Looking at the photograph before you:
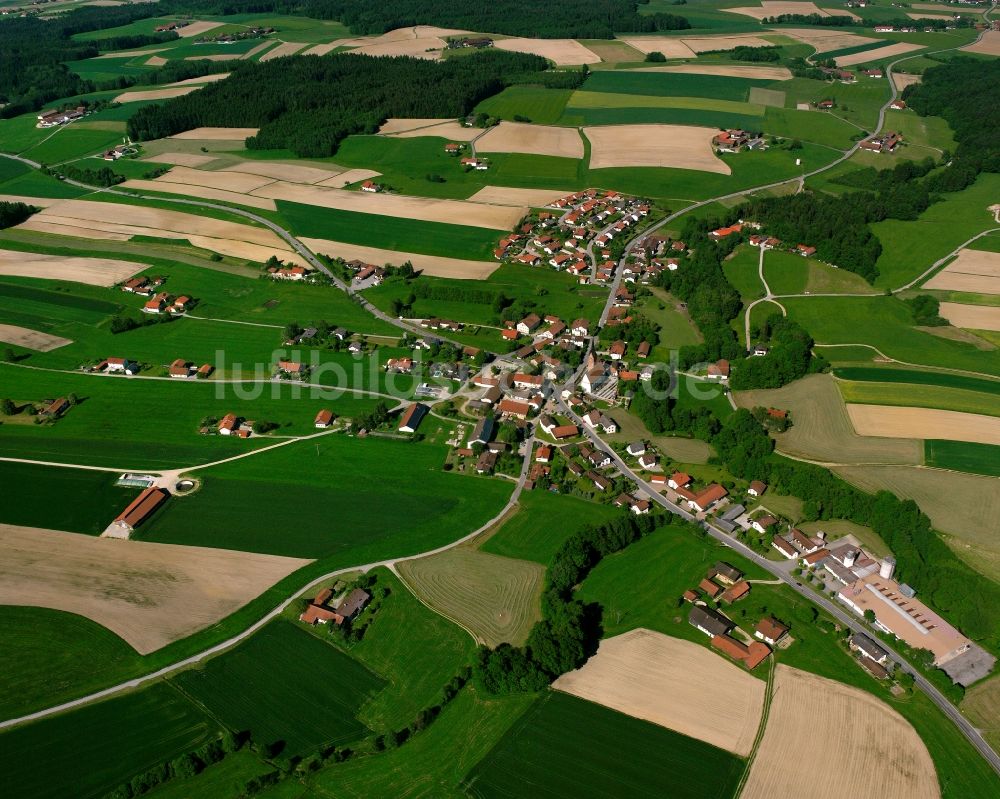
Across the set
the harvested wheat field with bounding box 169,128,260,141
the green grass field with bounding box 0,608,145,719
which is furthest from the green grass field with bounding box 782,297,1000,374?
the harvested wheat field with bounding box 169,128,260,141

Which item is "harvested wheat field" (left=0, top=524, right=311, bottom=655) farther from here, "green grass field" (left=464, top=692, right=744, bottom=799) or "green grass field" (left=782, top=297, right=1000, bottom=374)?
"green grass field" (left=782, top=297, right=1000, bottom=374)

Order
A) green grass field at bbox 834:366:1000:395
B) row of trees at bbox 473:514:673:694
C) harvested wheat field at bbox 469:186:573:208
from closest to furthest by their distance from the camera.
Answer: row of trees at bbox 473:514:673:694, green grass field at bbox 834:366:1000:395, harvested wheat field at bbox 469:186:573:208

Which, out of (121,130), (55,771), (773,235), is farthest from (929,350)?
(121,130)

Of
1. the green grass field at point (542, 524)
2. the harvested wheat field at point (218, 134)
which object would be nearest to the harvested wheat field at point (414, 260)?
the green grass field at point (542, 524)

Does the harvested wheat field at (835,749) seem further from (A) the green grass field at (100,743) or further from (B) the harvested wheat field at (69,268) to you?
(B) the harvested wheat field at (69,268)

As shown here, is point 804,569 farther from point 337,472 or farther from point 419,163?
point 419,163

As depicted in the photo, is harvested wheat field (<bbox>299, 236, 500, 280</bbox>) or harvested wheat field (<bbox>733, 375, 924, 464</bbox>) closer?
harvested wheat field (<bbox>733, 375, 924, 464</bbox>)
